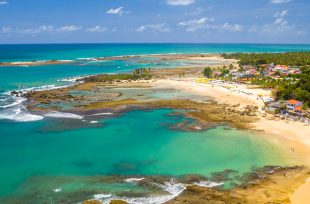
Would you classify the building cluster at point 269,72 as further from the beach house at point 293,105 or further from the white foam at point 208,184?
the white foam at point 208,184

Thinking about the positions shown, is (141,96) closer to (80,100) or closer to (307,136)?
(80,100)

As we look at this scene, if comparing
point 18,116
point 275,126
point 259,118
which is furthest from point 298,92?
point 18,116

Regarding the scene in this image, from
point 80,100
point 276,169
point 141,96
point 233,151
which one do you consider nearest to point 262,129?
point 233,151

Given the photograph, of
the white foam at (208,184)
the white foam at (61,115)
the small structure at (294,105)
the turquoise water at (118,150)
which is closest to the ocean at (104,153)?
the turquoise water at (118,150)

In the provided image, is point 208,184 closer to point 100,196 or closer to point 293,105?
point 100,196

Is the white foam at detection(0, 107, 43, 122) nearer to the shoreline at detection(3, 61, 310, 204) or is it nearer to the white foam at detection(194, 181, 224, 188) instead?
the shoreline at detection(3, 61, 310, 204)

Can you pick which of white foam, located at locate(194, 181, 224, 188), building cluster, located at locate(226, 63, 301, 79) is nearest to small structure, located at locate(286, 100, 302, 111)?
white foam, located at locate(194, 181, 224, 188)

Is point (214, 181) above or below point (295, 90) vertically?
below

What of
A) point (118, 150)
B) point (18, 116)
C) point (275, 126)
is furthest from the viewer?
point (18, 116)

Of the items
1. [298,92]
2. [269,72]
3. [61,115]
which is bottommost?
[61,115]
